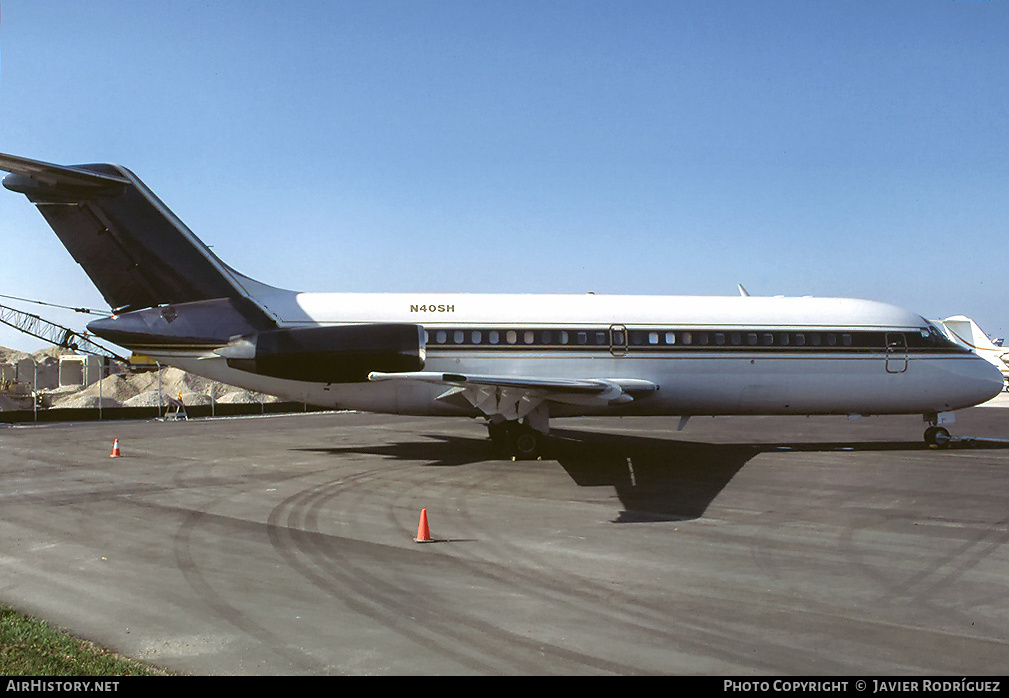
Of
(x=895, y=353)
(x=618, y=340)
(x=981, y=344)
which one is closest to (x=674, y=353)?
(x=618, y=340)

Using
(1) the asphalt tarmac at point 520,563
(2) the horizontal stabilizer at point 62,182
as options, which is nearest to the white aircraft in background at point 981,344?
(1) the asphalt tarmac at point 520,563

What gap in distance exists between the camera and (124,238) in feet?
55.3

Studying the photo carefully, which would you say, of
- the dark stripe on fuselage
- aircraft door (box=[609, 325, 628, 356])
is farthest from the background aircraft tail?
aircraft door (box=[609, 325, 628, 356])

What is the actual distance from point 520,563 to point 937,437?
16492 mm

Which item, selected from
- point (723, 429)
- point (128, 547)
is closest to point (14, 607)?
point (128, 547)

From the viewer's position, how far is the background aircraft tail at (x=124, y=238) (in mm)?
16625

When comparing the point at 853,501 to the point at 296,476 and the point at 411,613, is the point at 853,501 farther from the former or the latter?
the point at 296,476

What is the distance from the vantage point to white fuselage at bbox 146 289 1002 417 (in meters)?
18.0

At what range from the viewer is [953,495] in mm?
12883

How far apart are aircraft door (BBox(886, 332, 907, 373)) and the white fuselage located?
3 cm

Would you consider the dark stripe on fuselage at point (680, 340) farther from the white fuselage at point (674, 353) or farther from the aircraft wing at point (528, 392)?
the aircraft wing at point (528, 392)

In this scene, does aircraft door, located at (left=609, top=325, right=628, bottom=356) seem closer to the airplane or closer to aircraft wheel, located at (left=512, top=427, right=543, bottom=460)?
the airplane

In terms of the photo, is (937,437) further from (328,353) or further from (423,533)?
(423,533)
